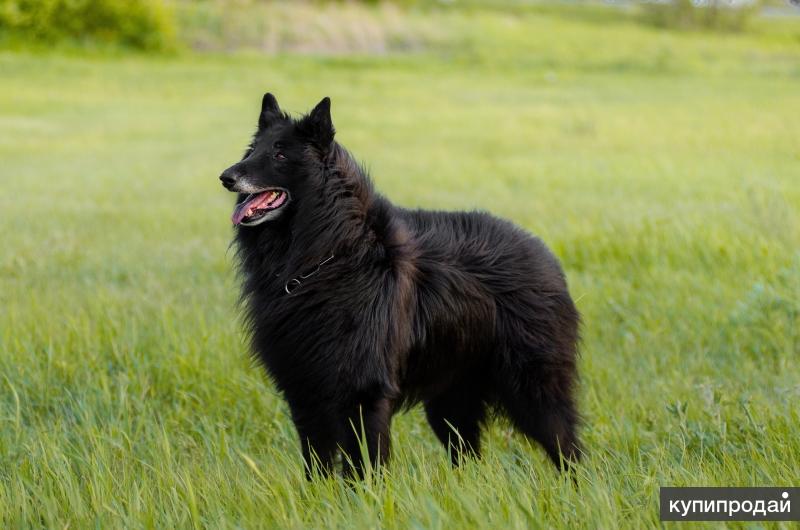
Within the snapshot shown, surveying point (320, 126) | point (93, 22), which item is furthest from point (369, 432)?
point (93, 22)

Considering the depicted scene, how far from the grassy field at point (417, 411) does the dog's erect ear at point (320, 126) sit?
126 cm

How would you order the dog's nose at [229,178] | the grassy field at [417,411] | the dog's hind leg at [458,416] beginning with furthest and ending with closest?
the dog's hind leg at [458,416]
the dog's nose at [229,178]
the grassy field at [417,411]

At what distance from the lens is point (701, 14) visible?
2173 inches

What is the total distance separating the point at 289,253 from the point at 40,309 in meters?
2.95

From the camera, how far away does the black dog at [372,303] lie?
3254 mm

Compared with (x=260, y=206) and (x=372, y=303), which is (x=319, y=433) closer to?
(x=372, y=303)

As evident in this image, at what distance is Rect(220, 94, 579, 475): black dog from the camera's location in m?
3.25

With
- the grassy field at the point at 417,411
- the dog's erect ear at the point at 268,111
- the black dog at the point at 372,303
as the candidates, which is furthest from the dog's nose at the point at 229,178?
the grassy field at the point at 417,411

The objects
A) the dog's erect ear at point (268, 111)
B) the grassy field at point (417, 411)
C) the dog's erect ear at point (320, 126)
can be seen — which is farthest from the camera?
the dog's erect ear at point (268, 111)

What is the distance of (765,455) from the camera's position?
10.5 ft

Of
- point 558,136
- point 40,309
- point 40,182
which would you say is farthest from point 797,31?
point 40,309

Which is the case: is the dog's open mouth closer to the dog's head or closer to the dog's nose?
the dog's head

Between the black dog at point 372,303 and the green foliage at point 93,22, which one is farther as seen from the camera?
the green foliage at point 93,22

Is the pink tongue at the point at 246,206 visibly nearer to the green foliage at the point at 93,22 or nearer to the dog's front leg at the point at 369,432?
the dog's front leg at the point at 369,432
